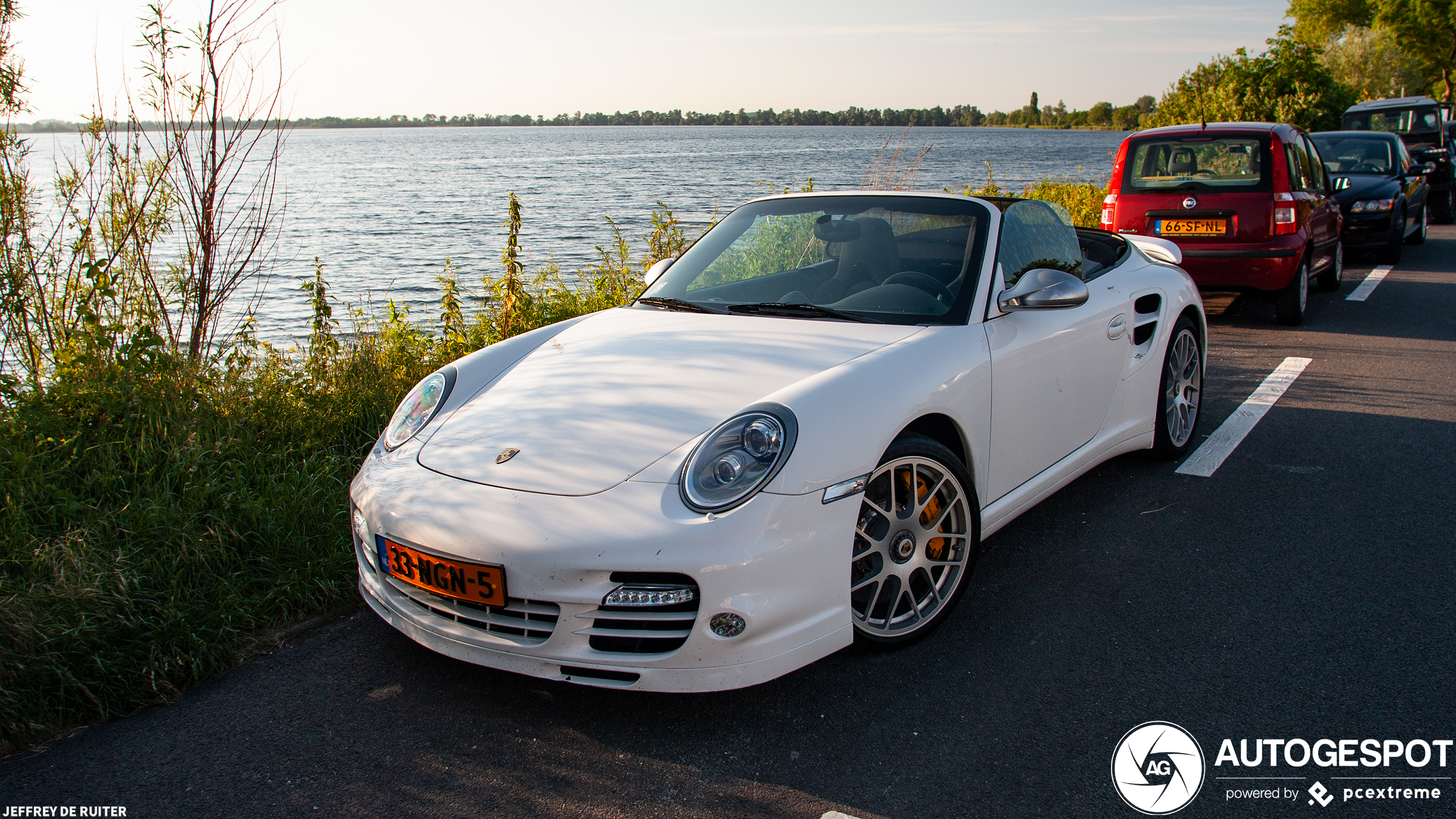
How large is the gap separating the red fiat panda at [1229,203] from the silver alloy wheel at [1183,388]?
10.6 feet

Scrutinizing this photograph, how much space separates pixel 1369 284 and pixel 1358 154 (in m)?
3.14

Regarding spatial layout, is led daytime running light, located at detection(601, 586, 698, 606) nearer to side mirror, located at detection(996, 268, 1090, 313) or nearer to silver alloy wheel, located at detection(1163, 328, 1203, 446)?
side mirror, located at detection(996, 268, 1090, 313)

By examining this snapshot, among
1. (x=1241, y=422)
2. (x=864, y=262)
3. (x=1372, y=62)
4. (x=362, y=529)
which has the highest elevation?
(x=1372, y=62)

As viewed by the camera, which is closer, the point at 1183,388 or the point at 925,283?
the point at 925,283

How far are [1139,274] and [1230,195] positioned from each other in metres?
4.17

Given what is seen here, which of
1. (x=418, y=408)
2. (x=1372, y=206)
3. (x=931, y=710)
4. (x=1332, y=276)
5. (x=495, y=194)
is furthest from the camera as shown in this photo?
(x=495, y=194)

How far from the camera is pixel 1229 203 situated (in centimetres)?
787

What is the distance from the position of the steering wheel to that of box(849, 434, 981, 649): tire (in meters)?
0.61

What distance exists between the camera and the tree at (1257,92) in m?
20.5

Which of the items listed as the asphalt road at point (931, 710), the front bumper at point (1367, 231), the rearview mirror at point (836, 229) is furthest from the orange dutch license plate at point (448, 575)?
the front bumper at point (1367, 231)

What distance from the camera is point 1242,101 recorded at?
817 inches

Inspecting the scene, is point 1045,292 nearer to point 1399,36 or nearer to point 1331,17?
point 1399,36

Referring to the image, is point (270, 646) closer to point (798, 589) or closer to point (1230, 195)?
point (798, 589)

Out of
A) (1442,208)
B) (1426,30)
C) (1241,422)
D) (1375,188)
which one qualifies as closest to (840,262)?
(1241,422)
